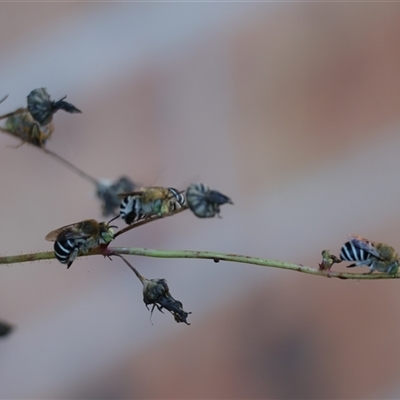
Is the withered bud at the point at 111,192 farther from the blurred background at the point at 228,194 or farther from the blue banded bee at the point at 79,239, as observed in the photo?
the blurred background at the point at 228,194

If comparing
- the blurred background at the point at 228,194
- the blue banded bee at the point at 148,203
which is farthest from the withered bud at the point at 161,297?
the blurred background at the point at 228,194

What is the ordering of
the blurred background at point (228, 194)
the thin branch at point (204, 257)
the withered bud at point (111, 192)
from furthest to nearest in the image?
1. the blurred background at point (228, 194)
2. the withered bud at point (111, 192)
3. the thin branch at point (204, 257)

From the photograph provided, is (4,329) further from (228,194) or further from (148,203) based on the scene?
(228,194)

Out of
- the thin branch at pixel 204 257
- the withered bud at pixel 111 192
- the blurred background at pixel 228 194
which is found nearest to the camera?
the thin branch at pixel 204 257

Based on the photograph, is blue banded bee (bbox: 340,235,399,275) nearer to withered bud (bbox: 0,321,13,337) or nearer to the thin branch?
the thin branch

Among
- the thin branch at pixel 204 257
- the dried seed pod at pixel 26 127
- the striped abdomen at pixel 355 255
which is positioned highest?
the dried seed pod at pixel 26 127

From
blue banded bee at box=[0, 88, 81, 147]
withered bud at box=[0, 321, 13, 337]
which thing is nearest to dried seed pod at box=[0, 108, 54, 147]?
blue banded bee at box=[0, 88, 81, 147]

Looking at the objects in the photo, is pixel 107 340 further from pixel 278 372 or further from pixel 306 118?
pixel 306 118
